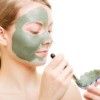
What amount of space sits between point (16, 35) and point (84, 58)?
0.60m

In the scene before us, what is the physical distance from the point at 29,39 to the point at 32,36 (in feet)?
0.05

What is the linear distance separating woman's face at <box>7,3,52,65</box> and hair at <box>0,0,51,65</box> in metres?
0.02

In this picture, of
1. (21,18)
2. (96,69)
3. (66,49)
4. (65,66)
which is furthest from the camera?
(66,49)

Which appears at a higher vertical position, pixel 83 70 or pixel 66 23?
pixel 66 23

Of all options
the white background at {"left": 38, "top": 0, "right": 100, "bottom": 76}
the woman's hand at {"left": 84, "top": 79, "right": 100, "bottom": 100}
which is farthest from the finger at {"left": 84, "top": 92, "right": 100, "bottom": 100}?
the white background at {"left": 38, "top": 0, "right": 100, "bottom": 76}

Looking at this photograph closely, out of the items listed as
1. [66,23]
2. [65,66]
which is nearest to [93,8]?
[66,23]

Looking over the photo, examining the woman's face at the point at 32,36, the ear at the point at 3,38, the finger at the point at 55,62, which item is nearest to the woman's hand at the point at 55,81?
the finger at the point at 55,62

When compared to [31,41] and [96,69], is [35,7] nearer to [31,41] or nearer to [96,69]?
[31,41]

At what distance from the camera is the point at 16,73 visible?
3.46 ft

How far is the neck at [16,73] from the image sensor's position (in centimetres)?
105

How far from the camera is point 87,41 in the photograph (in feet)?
5.02

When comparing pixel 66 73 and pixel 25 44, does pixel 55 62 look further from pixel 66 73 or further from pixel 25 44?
pixel 25 44

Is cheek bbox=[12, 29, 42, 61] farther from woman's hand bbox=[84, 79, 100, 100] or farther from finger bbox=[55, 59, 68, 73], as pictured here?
woman's hand bbox=[84, 79, 100, 100]

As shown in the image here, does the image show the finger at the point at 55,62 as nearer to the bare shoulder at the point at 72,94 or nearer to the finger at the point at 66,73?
the finger at the point at 66,73
